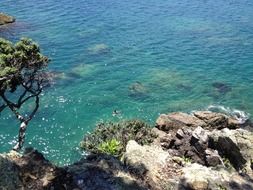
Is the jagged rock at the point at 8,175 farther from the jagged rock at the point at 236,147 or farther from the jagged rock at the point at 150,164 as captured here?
the jagged rock at the point at 236,147

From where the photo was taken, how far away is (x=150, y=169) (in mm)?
25016

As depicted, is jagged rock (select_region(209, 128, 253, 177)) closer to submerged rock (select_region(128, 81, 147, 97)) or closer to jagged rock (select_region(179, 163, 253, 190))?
jagged rock (select_region(179, 163, 253, 190))

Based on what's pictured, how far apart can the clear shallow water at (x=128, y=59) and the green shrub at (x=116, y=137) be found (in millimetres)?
2475

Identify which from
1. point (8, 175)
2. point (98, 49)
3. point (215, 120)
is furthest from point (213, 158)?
point (98, 49)

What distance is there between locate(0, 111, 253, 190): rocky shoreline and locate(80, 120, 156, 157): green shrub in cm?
440

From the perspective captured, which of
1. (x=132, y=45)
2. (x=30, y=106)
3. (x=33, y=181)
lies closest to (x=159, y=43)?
(x=132, y=45)

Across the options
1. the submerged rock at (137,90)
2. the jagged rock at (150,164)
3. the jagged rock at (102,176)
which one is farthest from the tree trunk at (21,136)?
the submerged rock at (137,90)

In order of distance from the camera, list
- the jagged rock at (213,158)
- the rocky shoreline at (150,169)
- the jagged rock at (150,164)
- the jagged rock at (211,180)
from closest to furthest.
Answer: the rocky shoreline at (150,169)
the jagged rock at (211,180)
the jagged rock at (150,164)
the jagged rock at (213,158)

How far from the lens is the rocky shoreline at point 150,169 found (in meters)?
19.9

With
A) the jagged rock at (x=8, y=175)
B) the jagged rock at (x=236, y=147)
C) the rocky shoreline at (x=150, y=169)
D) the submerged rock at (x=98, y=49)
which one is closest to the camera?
the jagged rock at (x=8, y=175)

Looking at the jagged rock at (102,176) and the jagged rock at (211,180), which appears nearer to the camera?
the jagged rock at (102,176)

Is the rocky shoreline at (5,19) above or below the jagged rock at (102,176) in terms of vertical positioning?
below

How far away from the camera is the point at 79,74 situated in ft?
195

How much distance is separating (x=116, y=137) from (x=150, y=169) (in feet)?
42.3
